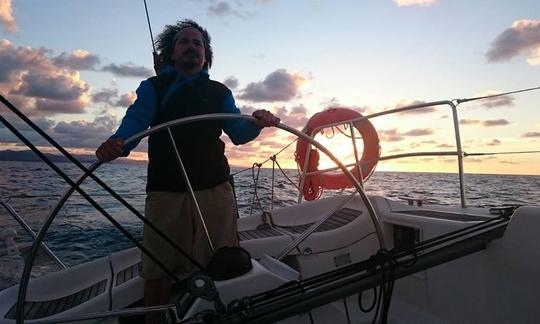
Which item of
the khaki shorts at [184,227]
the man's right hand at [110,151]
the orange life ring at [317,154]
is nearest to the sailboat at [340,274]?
the man's right hand at [110,151]

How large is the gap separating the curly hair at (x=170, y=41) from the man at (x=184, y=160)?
8 cm

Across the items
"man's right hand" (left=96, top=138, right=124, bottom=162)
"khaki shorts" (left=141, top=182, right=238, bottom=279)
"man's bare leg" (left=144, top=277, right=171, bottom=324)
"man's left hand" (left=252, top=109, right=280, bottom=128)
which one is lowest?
"man's bare leg" (left=144, top=277, right=171, bottom=324)

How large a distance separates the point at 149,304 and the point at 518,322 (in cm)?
180

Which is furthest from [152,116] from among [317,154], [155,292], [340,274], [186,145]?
[317,154]

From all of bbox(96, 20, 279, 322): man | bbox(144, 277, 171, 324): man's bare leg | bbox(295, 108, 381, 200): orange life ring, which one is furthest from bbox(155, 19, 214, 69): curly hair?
bbox(295, 108, 381, 200): orange life ring

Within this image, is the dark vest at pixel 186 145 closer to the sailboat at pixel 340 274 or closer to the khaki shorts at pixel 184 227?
the khaki shorts at pixel 184 227

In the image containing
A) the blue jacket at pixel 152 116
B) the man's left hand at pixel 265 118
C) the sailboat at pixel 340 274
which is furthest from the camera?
the blue jacket at pixel 152 116

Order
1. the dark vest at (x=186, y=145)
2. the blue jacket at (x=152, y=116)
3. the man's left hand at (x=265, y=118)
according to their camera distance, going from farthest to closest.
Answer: the dark vest at (x=186, y=145), the blue jacket at (x=152, y=116), the man's left hand at (x=265, y=118)

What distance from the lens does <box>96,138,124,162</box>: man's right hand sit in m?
1.70

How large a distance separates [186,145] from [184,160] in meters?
0.08

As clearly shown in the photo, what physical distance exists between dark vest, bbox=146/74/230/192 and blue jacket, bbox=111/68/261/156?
0.10 feet

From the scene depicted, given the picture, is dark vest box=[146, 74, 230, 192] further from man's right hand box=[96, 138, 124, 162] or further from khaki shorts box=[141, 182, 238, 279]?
man's right hand box=[96, 138, 124, 162]

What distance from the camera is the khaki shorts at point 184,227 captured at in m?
2.16

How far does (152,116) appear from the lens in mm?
2258
